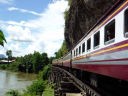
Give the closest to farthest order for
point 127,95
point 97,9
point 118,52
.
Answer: point 118,52, point 127,95, point 97,9

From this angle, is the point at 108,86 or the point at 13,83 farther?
the point at 13,83

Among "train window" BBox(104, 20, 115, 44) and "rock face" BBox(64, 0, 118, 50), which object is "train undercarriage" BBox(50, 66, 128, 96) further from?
"rock face" BBox(64, 0, 118, 50)

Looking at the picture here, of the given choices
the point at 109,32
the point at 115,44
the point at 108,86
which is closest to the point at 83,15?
the point at 108,86

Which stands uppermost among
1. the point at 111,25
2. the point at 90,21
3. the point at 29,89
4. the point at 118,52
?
the point at 90,21

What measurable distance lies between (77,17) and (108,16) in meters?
42.0

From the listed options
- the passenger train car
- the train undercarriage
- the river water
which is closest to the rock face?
the river water

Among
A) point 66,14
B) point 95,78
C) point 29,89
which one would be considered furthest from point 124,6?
point 29,89

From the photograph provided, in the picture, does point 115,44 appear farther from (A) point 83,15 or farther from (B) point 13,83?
(B) point 13,83

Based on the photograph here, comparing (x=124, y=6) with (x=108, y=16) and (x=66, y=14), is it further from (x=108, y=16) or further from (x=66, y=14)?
(x=66, y=14)

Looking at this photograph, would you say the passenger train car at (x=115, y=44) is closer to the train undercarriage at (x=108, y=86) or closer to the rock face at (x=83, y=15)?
the train undercarriage at (x=108, y=86)

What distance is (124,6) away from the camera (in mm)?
7512

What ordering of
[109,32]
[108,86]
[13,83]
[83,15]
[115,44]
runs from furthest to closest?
[13,83] < [83,15] < [108,86] < [109,32] < [115,44]

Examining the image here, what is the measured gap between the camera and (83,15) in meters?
50.2

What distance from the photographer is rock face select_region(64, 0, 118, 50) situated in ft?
153
